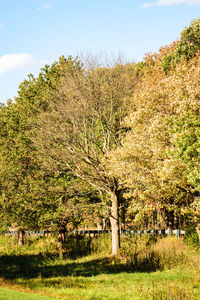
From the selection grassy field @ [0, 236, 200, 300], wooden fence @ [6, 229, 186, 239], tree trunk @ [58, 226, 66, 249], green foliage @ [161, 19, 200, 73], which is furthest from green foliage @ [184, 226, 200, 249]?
green foliage @ [161, 19, 200, 73]

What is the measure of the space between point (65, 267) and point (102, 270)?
8.74 feet

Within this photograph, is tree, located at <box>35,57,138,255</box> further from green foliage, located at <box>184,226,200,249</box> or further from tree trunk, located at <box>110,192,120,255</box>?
green foliage, located at <box>184,226,200,249</box>

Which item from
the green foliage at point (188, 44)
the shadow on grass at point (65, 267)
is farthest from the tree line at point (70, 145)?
the green foliage at point (188, 44)

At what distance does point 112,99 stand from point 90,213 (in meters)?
8.65

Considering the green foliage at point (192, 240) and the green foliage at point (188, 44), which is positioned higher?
the green foliage at point (188, 44)

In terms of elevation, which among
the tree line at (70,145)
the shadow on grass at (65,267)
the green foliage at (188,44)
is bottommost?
the shadow on grass at (65,267)

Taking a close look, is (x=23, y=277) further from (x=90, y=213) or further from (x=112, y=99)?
(x=112, y=99)

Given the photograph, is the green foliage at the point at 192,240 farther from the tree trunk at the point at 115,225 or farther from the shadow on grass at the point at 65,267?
the tree trunk at the point at 115,225

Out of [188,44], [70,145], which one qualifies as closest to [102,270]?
[70,145]

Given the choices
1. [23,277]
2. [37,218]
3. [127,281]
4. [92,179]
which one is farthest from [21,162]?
[127,281]

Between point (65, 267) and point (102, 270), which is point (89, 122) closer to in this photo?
point (65, 267)

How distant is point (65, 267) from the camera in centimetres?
2027

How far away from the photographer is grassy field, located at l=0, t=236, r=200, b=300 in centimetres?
1335

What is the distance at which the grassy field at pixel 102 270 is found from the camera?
1335 cm
